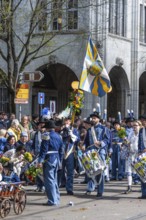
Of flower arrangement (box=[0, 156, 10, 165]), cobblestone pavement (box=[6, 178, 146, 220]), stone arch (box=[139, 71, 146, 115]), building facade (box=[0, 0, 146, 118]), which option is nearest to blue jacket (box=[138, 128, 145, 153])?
cobblestone pavement (box=[6, 178, 146, 220])

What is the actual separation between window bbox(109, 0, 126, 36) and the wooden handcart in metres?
22.0

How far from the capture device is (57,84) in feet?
127

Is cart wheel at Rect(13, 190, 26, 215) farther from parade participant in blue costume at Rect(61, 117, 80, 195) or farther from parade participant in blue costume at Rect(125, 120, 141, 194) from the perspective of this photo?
parade participant in blue costume at Rect(125, 120, 141, 194)

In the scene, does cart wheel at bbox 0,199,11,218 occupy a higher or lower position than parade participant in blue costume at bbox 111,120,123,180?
lower

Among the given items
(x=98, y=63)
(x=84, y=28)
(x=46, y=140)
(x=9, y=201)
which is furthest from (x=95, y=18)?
(x=9, y=201)

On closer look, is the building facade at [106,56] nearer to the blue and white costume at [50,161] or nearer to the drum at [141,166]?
the drum at [141,166]

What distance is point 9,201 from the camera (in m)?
12.9

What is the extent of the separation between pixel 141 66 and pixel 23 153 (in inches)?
971

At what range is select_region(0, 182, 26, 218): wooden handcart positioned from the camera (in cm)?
1273

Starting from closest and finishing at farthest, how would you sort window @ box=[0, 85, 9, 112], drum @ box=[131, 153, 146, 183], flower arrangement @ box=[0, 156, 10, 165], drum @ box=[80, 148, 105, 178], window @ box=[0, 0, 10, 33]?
flower arrangement @ box=[0, 156, 10, 165] < drum @ box=[131, 153, 146, 183] < drum @ box=[80, 148, 105, 178] < window @ box=[0, 0, 10, 33] < window @ box=[0, 85, 9, 112]

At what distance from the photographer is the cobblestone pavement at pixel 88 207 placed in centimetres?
1318

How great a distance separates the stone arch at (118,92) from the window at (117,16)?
82.5 inches

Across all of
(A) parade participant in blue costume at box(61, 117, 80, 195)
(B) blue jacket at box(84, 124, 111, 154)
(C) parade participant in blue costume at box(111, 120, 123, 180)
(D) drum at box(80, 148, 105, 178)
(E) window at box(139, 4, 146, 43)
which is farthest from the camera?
(E) window at box(139, 4, 146, 43)

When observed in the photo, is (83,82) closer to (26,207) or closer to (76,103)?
(76,103)
